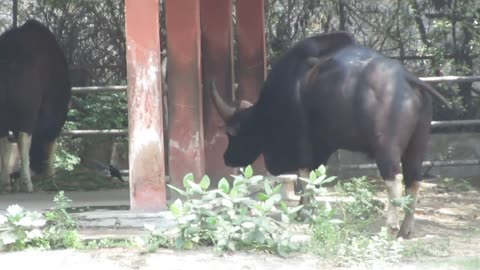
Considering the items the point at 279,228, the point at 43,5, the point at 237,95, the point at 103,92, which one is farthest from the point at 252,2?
the point at 279,228

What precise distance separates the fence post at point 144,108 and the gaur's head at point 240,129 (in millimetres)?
2335

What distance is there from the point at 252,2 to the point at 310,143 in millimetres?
2897

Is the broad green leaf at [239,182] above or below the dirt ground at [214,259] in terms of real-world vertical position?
above

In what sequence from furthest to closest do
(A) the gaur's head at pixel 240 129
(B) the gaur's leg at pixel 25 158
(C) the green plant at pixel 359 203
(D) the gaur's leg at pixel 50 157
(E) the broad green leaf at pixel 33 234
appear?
(D) the gaur's leg at pixel 50 157 < (B) the gaur's leg at pixel 25 158 < (A) the gaur's head at pixel 240 129 < (C) the green plant at pixel 359 203 < (E) the broad green leaf at pixel 33 234

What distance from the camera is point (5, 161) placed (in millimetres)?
12898

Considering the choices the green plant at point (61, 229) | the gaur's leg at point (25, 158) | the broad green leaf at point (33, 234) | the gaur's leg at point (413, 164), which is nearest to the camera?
the broad green leaf at point (33, 234)

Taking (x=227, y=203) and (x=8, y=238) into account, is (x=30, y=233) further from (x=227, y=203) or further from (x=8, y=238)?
(x=227, y=203)

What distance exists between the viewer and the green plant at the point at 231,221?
7.81 metres

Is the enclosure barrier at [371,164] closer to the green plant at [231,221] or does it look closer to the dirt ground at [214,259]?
the dirt ground at [214,259]

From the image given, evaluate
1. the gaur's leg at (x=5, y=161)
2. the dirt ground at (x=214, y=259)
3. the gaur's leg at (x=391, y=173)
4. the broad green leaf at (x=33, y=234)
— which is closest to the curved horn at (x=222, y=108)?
the gaur's leg at (x=391, y=173)

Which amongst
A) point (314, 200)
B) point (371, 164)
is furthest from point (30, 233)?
point (371, 164)

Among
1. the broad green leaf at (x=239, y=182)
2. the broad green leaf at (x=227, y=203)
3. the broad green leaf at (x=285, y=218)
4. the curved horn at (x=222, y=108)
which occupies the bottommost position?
the broad green leaf at (x=285, y=218)

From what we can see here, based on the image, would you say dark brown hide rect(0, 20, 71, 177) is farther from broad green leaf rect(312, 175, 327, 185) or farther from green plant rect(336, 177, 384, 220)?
broad green leaf rect(312, 175, 327, 185)

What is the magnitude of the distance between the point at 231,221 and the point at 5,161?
570 centimetres
